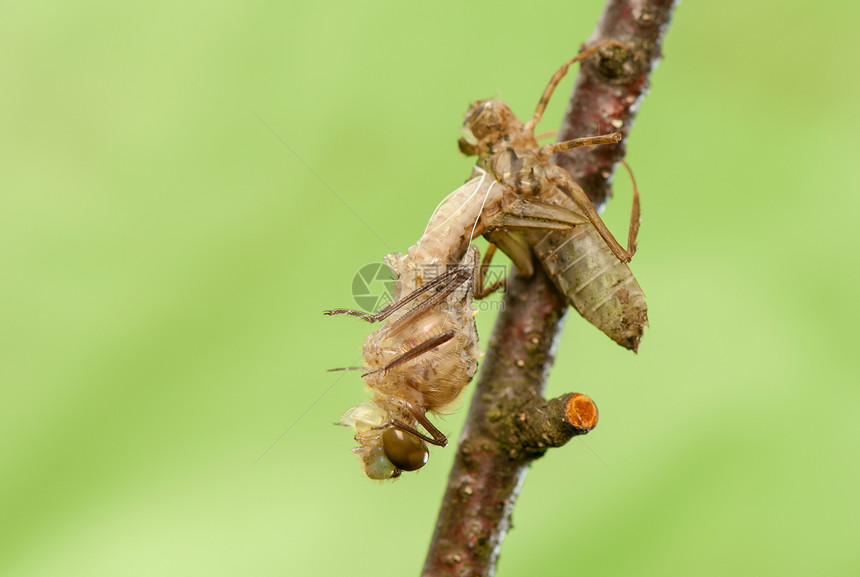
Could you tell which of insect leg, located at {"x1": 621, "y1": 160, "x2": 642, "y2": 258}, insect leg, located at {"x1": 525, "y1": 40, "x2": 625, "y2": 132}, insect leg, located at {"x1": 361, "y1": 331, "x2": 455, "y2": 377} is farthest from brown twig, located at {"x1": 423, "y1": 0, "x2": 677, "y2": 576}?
insect leg, located at {"x1": 361, "y1": 331, "x2": 455, "y2": 377}

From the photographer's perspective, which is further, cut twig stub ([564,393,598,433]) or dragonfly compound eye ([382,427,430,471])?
dragonfly compound eye ([382,427,430,471])

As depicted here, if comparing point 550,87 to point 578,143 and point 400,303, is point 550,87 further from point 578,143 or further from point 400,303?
point 400,303

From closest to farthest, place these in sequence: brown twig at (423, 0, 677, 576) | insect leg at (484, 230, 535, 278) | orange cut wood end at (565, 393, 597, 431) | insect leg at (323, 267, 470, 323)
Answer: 1. orange cut wood end at (565, 393, 597, 431)
2. insect leg at (323, 267, 470, 323)
3. brown twig at (423, 0, 677, 576)
4. insect leg at (484, 230, 535, 278)

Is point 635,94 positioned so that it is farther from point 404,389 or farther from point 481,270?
point 404,389

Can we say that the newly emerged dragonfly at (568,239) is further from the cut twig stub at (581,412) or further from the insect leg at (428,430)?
the insect leg at (428,430)

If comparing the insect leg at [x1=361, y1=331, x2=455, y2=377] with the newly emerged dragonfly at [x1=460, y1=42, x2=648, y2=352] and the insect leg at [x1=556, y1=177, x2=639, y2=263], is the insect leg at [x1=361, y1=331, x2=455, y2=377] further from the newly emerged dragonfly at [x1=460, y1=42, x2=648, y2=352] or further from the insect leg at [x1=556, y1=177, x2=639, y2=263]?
the insect leg at [x1=556, y1=177, x2=639, y2=263]

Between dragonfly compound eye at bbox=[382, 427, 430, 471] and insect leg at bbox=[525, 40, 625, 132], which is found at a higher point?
insect leg at bbox=[525, 40, 625, 132]

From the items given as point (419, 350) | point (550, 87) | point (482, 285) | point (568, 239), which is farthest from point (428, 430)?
point (550, 87)
